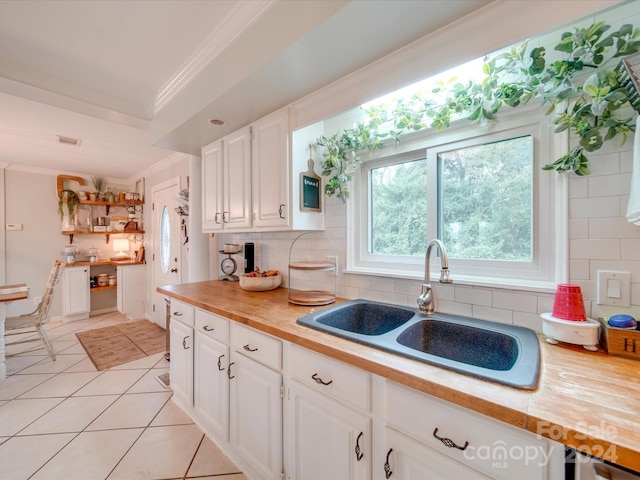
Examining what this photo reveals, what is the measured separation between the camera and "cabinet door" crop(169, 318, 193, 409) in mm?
1787

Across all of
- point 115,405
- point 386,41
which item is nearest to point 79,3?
point 386,41

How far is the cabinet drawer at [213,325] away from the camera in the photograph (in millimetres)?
1474

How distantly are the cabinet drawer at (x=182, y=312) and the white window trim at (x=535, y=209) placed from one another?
1144 mm

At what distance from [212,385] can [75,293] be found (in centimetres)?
389

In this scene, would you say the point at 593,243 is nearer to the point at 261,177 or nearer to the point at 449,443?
the point at 449,443

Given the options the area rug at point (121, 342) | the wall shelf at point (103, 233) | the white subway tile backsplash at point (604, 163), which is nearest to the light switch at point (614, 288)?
the white subway tile backsplash at point (604, 163)

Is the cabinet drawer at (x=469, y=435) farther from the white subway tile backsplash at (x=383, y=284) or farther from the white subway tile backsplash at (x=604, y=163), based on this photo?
the white subway tile backsplash at (x=604, y=163)

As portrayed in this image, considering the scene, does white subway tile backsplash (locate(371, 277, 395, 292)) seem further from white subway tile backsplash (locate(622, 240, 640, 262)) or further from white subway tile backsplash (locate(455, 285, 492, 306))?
white subway tile backsplash (locate(622, 240, 640, 262))

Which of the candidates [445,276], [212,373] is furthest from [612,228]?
[212,373]

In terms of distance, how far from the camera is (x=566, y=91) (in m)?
0.99

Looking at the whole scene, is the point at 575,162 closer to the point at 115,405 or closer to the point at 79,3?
the point at 79,3

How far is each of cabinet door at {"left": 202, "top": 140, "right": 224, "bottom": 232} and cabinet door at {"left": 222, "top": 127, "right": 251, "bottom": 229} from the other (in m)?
0.08

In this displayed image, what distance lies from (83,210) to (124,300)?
170cm

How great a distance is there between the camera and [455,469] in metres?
0.71
